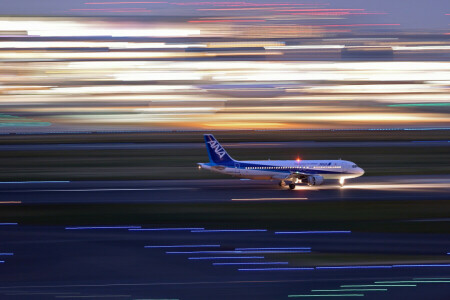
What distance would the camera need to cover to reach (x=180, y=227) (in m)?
30.5

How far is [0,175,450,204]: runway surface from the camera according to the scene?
40.4 meters

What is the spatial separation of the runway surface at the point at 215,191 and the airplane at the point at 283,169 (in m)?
0.75

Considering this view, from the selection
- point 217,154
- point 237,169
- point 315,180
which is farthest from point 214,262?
point 217,154

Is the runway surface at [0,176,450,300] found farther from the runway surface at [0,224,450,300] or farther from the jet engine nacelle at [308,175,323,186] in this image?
the jet engine nacelle at [308,175,323,186]

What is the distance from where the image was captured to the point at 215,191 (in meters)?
43.7

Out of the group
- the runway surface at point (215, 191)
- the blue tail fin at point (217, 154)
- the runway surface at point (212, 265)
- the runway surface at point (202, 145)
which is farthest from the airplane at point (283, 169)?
the runway surface at point (202, 145)

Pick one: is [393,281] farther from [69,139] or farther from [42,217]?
[69,139]

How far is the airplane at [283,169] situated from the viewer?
46281mm

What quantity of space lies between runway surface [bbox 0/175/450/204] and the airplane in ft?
2.46

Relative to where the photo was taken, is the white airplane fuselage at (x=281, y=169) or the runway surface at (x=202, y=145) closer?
the white airplane fuselage at (x=281, y=169)

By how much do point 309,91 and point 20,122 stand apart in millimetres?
66931

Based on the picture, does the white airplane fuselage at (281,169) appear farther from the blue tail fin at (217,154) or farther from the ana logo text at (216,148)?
the ana logo text at (216,148)

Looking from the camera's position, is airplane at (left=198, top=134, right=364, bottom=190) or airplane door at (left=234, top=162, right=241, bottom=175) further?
airplane door at (left=234, top=162, right=241, bottom=175)

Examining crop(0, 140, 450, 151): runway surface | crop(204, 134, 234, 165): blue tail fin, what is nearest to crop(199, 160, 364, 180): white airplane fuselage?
crop(204, 134, 234, 165): blue tail fin
